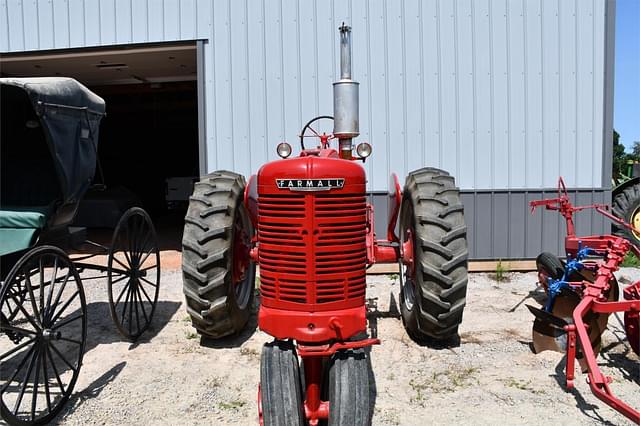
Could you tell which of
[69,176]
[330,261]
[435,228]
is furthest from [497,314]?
[69,176]

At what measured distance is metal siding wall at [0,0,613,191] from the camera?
715 centimetres

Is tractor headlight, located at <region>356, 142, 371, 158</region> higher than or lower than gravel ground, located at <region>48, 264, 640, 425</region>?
higher

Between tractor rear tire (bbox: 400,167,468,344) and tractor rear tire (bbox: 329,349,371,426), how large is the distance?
127 centimetres

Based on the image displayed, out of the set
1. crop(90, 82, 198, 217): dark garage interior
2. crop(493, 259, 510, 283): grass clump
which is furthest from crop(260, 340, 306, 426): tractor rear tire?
crop(90, 82, 198, 217): dark garage interior

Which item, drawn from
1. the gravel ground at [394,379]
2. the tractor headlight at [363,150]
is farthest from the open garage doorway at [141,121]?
the tractor headlight at [363,150]

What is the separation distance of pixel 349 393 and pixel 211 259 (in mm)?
1655

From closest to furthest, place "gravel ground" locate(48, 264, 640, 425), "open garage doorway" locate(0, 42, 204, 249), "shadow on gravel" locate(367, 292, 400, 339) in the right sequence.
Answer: "gravel ground" locate(48, 264, 640, 425) → "shadow on gravel" locate(367, 292, 400, 339) → "open garage doorway" locate(0, 42, 204, 249)

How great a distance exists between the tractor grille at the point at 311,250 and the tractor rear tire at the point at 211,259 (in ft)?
3.65

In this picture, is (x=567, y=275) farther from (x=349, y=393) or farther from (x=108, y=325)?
(x=108, y=325)

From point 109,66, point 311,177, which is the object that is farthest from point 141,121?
point 311,177

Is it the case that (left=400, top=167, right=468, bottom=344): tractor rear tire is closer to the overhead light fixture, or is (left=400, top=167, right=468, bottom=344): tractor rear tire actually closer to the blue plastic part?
Answer: the blue plastic part

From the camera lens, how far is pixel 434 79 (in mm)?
7242

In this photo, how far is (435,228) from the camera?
3.95 metres

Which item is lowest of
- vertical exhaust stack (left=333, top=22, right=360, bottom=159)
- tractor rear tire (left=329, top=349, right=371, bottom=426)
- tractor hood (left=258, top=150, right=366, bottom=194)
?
tractor rear tire (left=329, top=349, right=371, bottom=426)
